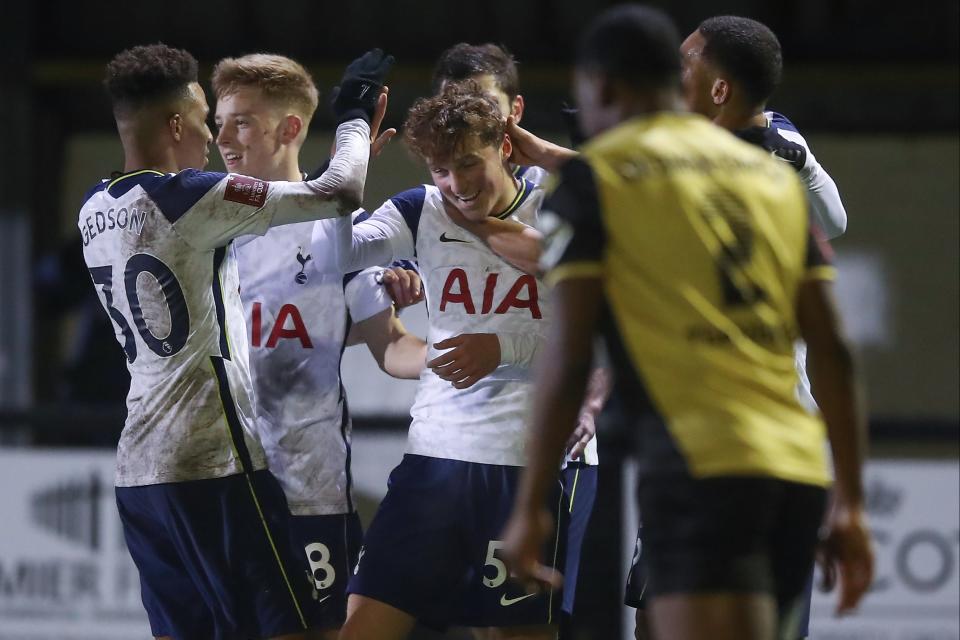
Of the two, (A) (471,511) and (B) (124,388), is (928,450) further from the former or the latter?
(B) (124,388)

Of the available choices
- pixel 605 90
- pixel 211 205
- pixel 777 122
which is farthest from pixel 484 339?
pixel 605 90

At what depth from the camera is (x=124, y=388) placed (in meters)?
8.42

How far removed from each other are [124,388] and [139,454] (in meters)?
4.77

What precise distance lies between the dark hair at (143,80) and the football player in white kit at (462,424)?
606 millimetres

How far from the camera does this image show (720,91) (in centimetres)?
382

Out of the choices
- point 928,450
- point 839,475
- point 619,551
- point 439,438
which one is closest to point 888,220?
point 928,450

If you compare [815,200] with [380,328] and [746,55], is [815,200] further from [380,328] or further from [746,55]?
[380,328]

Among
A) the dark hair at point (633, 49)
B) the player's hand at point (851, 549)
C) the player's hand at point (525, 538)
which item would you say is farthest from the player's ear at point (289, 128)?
the player's hand at point (851, 549)

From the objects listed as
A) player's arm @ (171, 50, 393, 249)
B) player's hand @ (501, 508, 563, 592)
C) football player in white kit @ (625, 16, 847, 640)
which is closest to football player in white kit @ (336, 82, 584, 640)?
player's arm @ (171, 50, 393, 249)

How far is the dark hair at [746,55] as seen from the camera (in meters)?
3.79

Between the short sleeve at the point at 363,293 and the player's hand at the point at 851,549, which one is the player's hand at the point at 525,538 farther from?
the short sleeve at the point at 363,293

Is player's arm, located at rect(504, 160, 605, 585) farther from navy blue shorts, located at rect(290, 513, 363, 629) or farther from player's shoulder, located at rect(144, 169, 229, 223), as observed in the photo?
navy blue shorts, located at rect(290, 513, 363, 629)

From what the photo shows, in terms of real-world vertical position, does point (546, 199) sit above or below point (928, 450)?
above

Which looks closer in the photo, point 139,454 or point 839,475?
point 839,475
